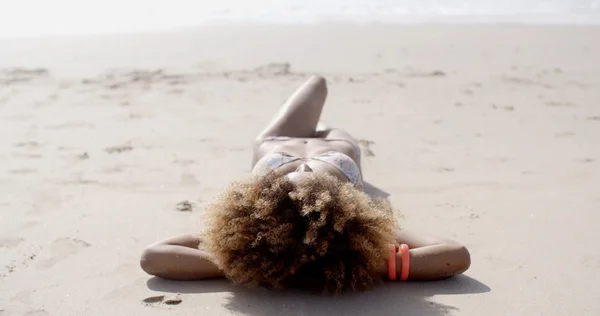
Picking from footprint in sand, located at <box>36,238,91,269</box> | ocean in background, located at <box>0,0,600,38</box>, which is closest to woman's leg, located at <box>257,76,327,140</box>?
footprint in sand, located at <box>36,238,91,269</box>

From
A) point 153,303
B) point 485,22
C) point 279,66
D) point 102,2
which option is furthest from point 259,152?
point 102,2

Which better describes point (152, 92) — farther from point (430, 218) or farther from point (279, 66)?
point (430, 218)

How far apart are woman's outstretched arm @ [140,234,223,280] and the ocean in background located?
8359mm

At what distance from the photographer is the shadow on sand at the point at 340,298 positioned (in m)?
2.64

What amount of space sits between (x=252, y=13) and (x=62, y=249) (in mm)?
10217

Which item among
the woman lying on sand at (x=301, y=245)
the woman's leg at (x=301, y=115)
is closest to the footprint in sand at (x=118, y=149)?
the woman's leg at (x=301, y=115)

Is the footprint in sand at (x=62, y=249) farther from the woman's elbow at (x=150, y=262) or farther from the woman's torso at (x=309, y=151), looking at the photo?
the woman's torso at (x=309, y=151)

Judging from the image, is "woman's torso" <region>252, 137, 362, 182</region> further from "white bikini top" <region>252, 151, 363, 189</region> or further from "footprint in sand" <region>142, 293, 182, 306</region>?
"footprint in sand" <region>142, 293, 182, 306</region>

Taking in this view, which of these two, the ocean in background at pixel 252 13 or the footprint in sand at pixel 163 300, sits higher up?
the ocean in background at pixel 252 13

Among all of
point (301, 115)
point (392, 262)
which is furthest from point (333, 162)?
point (301, 115)

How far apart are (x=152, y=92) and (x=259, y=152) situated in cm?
314

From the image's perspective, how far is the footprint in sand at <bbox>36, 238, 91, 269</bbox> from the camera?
3141 millimetres

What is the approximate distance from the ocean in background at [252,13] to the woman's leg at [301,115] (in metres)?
7.08

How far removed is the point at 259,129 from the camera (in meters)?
5.58
